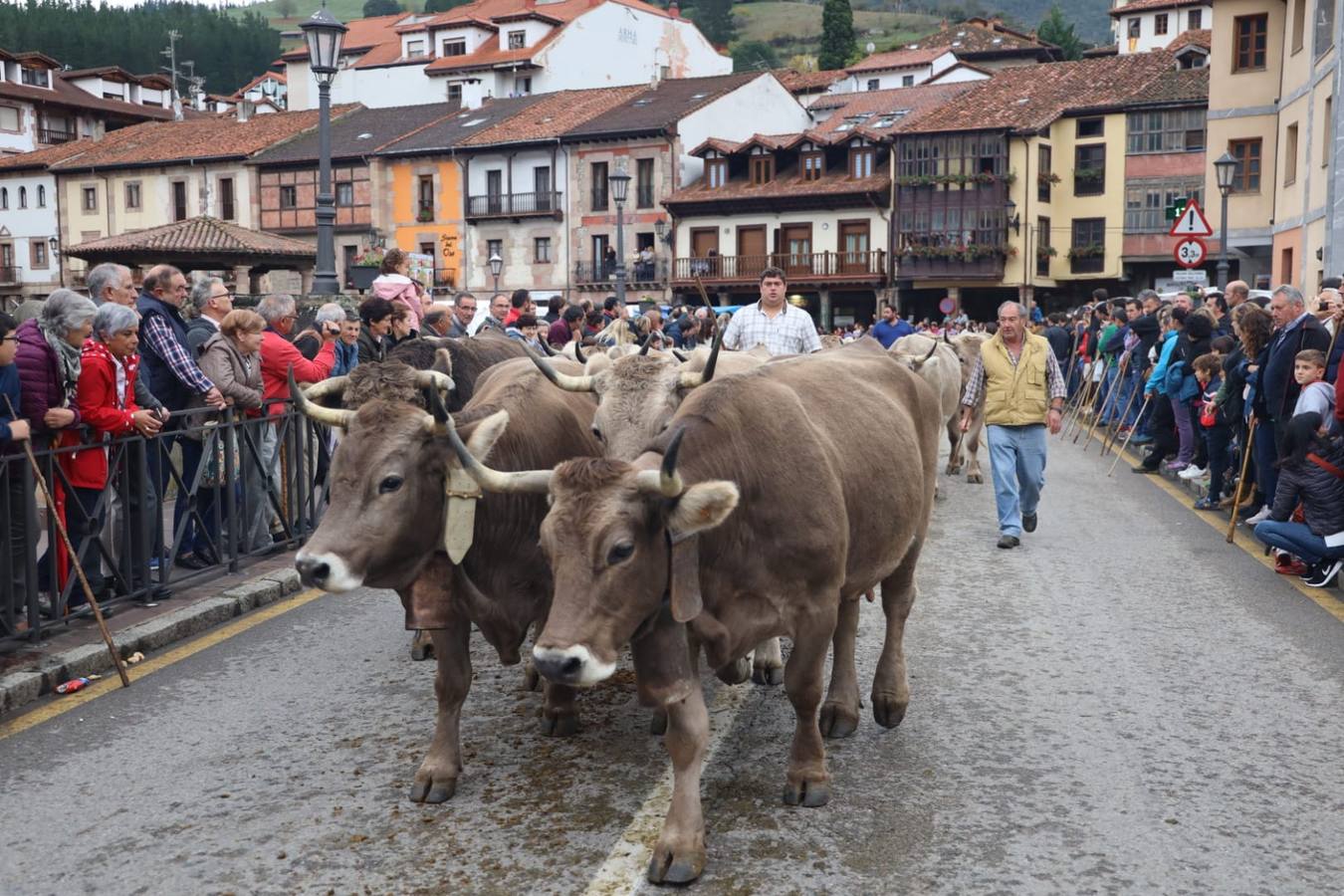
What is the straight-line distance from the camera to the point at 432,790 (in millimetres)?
4863

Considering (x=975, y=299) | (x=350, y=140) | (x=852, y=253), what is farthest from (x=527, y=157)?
(x=975, y=299)

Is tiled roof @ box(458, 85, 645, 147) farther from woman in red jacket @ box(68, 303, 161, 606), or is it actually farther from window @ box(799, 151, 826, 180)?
woman in red jacket @ box(68, 303, 161, 606)

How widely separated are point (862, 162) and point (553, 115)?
14240mm

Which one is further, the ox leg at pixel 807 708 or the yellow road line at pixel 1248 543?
the yellow road line at pixel 1248 543

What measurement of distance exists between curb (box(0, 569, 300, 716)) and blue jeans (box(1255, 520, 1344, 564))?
6690mm

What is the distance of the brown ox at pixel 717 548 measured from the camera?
4035 millimetres

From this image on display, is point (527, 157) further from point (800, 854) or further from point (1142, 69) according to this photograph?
point (800, 854)

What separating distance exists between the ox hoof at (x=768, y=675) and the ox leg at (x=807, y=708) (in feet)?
5.09

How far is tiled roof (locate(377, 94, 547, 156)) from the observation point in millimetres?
57156

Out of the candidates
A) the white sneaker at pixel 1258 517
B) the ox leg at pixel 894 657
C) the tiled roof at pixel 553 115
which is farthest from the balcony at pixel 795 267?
the ox leg at pixel 894 657

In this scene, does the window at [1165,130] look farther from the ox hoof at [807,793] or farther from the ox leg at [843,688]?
the ox hoof at [807,793]

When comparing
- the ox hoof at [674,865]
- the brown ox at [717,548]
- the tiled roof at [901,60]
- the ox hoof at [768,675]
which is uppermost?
the tiled roof at [901,60]

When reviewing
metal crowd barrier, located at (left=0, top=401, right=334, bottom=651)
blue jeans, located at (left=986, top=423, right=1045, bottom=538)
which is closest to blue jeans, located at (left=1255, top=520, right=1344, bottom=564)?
blue jeans, located at (left=986, top=423, right=1045, bottom=538)

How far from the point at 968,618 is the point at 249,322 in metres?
5.35
